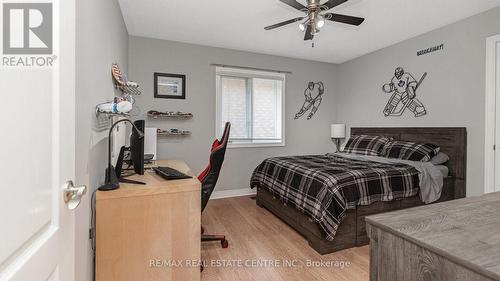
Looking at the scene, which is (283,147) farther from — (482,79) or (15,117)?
(15,117)

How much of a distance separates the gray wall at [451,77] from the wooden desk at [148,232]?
Answer: 3.27 metres

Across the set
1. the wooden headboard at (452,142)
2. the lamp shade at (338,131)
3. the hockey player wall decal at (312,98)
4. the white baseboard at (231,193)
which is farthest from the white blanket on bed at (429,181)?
the white baseboard at (231,193)

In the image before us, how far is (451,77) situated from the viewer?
116 inches

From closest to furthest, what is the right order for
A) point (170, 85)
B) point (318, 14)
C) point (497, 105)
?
point (318, 14), point (497, 105), point (170, 85)

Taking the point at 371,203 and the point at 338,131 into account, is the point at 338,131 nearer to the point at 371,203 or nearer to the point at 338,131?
the point at 338,131

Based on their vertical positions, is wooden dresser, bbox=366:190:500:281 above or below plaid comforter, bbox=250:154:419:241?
above

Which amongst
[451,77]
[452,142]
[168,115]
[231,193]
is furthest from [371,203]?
[168,115]

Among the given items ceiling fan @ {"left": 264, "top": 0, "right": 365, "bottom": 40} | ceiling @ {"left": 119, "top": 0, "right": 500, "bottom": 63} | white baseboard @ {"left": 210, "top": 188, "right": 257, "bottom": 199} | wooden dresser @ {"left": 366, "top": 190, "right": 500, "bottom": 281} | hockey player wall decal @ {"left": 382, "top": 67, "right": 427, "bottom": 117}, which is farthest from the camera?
white baseboard @ {"left": 210, "top": 188, "right": 257, "bottom": 199}

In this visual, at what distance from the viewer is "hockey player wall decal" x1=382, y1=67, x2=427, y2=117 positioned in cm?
334

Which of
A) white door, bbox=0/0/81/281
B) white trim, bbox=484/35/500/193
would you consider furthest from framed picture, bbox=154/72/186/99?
white trim, bbox=484/35/500/193

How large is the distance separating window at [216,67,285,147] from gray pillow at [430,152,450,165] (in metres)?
2.22

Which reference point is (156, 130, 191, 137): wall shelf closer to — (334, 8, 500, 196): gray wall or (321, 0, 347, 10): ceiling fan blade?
(321, 0, 347, 10): ceiling fan blade

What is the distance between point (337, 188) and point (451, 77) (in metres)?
2.34

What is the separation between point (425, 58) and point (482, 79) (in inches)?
30.0
